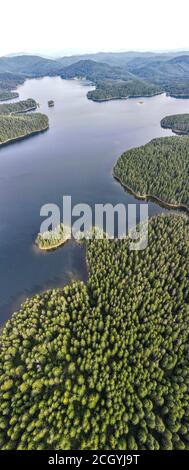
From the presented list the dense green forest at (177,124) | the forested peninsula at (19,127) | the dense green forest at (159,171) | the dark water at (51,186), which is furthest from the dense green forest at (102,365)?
the dense green forest at (177,124)

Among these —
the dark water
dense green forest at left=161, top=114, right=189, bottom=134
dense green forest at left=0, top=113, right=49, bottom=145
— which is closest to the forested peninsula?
dense green forest at left=0, top=113, right=49, bottom=145

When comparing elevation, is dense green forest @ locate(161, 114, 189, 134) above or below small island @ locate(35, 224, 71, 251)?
above

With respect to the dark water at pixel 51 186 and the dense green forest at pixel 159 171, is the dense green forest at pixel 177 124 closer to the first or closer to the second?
the dark water at pixel 51 186

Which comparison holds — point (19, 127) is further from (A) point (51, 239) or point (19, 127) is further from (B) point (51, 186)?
(A) point (51, 239)

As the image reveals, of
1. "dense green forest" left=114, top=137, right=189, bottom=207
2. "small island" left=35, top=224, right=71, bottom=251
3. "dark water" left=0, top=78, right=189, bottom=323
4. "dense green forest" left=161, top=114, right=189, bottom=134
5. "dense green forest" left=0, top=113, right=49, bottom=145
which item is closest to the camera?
"dark water" left=0, top=78, right=189, bottom=323

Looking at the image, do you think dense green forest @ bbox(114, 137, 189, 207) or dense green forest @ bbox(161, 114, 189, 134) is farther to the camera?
dense green forest @ bbox(161, 114, 189, 134)

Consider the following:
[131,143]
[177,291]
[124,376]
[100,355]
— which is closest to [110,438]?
[124,376]

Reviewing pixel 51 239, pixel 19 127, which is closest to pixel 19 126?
pixel 19 127

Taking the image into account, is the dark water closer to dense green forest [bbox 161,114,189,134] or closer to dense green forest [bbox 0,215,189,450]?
dense green forest [bbox 161,114,189,134]
